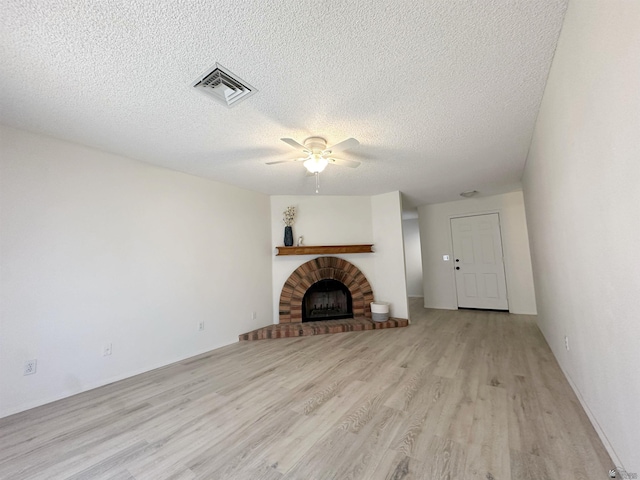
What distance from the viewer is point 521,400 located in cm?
188

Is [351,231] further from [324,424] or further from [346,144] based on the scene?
[324,424]

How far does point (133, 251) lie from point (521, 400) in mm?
3825

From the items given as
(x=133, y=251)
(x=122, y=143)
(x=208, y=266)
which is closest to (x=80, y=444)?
(x=133, y=251)

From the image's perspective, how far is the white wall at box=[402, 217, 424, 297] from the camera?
746 cm

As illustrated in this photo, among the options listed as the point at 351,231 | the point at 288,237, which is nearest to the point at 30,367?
the point at 288,237

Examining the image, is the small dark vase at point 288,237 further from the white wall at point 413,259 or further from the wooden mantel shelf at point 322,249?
the white wall at point 413,259

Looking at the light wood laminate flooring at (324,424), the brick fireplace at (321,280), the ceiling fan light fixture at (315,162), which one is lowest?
the light wood laminate flooring at (324,424)

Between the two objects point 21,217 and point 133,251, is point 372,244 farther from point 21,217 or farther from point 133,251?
point 21,217

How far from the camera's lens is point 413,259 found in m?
7.58

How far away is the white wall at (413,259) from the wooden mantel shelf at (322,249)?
3510 mm

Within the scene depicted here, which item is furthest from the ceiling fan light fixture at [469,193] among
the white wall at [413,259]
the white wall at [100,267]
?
the white wall at [100,267]

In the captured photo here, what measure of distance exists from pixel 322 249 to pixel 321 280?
1.88 feet

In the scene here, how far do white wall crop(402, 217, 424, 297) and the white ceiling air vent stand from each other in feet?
21.2

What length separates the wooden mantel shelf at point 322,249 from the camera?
426 cm
